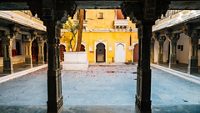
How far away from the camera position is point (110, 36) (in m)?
23.6

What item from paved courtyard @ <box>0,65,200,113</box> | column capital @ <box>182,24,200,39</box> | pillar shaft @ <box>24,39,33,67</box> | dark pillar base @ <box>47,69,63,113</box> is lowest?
paved courtyard @ <box>0,65,200,113</box>

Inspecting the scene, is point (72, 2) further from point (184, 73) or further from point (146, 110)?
point (184, 73)

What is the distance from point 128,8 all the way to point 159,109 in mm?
3263

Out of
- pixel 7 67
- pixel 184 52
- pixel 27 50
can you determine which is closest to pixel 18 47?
pixel 27 50

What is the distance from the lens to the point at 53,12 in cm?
511

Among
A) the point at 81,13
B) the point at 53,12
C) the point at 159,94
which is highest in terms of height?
the point at 81,13

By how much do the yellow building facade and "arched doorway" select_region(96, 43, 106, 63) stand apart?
0.73 metres

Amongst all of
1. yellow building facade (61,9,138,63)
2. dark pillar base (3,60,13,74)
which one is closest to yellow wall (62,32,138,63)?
yellow building facade (61,9,138,63)

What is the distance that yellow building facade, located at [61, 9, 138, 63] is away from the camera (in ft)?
77.4

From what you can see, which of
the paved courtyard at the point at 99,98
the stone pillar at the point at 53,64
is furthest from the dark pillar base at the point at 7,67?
the stone pillar at the point at 53,64

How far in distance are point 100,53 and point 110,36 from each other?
2.71 metres

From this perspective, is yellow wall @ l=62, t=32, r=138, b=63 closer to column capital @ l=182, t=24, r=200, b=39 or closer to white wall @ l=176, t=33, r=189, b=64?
white wall @ l=176, t=33, r=189, b=64

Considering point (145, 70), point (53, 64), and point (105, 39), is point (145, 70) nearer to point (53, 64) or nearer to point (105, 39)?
point (53, 64)

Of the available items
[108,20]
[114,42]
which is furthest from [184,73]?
[108,20]
